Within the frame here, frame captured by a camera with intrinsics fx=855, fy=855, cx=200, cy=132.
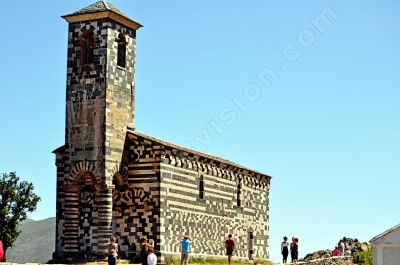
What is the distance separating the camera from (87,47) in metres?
45.4

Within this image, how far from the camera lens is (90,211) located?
4425cm

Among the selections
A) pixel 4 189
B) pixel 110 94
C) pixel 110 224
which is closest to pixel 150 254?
pixel 110 224

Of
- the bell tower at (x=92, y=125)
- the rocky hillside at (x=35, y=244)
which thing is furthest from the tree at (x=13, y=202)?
the rocky hillside at (x=35, y=244)

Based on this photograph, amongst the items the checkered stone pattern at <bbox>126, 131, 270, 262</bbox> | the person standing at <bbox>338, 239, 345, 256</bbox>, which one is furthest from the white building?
the person standing at <bbox>338, 239, 345, 256</bbox>

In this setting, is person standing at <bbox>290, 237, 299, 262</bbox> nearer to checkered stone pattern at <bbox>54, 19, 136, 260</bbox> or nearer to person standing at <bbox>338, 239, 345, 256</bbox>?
person standing at <bbox>338, 239, 345, 256</bbox>

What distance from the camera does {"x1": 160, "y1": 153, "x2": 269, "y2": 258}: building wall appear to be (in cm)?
4425

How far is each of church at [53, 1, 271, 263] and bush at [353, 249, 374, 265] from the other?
406 inches

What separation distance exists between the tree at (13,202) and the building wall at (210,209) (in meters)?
16.1

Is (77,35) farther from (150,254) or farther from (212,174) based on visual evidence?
(150,254)

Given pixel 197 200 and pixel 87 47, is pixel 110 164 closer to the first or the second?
pixel 197 200

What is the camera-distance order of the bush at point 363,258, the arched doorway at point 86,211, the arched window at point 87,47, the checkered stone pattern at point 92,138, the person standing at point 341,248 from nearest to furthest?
the checkered stone pattern at point 92,138 → the arched doorway at point 86,211 → the arched window at point 87,47 → the bush at point 363,258 → the person standing at point 341,248

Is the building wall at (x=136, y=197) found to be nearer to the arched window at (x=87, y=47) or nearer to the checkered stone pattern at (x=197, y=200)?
the checkered stone pattern at (x=197, y=200)

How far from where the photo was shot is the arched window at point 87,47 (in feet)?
148

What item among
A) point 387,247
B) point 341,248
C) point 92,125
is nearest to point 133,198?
point 92,125
